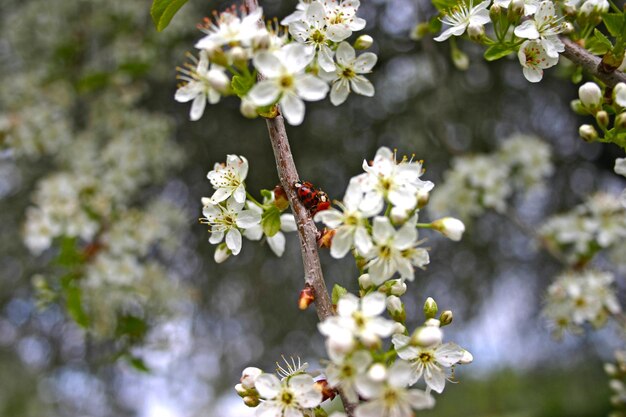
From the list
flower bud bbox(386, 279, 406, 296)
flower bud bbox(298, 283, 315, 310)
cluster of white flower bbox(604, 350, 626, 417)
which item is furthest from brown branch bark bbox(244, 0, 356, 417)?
cluster of white flower bbox(604, 350, 626, 417)

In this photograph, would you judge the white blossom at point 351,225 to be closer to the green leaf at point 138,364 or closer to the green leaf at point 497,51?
the green leaf at point 497,51

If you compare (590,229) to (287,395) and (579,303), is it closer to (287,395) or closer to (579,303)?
(579,303)

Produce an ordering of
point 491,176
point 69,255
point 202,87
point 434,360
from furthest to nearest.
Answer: point 491,176 → point 69,255 → point 202,87 → point 434,360

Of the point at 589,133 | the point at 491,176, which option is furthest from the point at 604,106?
the point at 491,176

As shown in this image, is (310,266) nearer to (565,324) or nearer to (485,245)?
(565,324)

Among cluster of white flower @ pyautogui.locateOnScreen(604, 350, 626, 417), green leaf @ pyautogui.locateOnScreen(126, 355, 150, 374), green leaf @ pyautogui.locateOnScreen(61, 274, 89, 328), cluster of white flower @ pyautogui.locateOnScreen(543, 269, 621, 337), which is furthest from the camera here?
green leaf @ pyautogui.locateOnScreen(126, 355, 150, 374)

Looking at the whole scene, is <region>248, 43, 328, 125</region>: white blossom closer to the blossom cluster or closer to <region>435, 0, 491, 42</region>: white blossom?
the blossom cluster

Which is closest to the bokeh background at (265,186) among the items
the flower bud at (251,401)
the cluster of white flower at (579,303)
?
the cluster of white flower at (579,303)

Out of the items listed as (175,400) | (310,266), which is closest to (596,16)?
(310,266)
